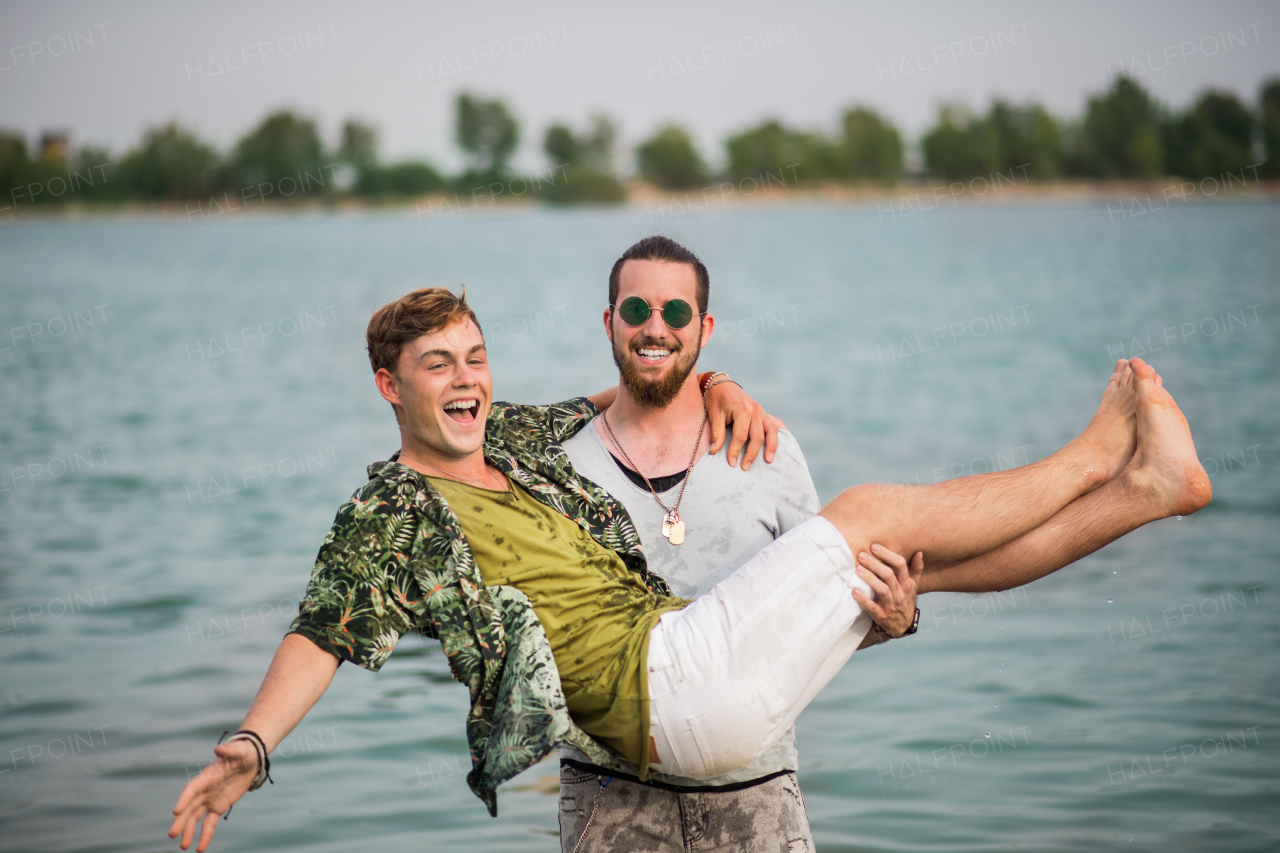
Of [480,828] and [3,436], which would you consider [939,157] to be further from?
[480,828]

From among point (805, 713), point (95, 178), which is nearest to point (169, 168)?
point (95, 178)

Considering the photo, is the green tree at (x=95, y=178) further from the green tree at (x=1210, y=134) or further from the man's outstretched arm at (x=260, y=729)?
the man's outstretched arm at (x=260, y=729)

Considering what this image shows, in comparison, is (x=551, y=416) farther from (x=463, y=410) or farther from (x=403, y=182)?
(x=403, y=182)

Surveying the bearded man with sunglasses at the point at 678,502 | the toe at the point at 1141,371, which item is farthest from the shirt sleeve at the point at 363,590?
the toe at the point at 1141,371

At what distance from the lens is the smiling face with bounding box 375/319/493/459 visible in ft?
11.8

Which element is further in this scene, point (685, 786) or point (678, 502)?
point (678, 502)

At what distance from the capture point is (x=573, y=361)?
25.1 m

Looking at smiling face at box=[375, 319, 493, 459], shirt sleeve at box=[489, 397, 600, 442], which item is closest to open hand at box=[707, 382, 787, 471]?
shirt sleeve at box=[489, 397, 600, 442]

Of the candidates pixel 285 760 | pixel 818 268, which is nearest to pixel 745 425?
pixel 285 760

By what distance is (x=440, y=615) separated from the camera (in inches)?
131

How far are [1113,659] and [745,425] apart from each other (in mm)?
5882

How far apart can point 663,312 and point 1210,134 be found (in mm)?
64794

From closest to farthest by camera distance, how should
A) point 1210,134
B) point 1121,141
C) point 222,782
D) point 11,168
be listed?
1. point 222,782
2. point 1210,134
3. point 1121,141
4. point 11,168

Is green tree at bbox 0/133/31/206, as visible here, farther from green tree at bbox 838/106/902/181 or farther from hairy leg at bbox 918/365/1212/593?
hairy leg at bbox 918/365/1212/593
